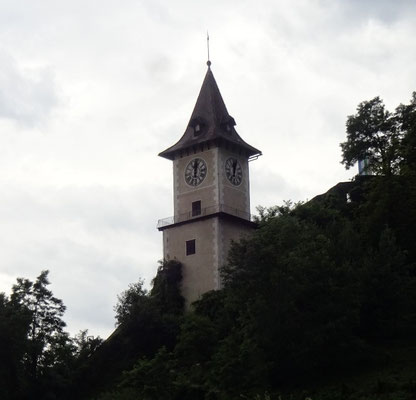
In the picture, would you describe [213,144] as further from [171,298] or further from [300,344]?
[300,344]

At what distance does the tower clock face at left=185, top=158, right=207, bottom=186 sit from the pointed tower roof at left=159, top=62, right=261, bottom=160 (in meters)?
1.15

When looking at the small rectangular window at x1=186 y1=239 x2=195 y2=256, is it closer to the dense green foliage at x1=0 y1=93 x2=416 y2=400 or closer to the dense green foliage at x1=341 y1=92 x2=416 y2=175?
the dense green foliage at x1=0 y1=93 x2=416 y2=400

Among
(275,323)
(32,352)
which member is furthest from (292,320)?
(32,352)

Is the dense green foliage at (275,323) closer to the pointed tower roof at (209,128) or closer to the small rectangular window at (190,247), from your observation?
the small rectangular window at (190,247)

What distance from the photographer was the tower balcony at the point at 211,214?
8706cm

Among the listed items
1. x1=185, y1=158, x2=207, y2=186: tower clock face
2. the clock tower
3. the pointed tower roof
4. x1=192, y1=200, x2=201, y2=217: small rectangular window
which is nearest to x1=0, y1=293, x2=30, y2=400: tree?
the clock tower

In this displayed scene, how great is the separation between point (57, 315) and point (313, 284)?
20890 mm

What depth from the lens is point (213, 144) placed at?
294 ft

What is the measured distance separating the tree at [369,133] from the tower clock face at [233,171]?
7.42m

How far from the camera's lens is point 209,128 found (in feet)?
298

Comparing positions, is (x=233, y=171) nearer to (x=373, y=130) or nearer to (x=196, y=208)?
(x=196, y=208)

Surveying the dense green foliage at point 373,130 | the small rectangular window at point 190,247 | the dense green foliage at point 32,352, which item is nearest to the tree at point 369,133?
the dense green foliage at point 373,130

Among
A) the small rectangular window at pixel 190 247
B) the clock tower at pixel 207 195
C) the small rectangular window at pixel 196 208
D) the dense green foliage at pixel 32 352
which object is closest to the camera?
the dense green foliage at pixel 32 352

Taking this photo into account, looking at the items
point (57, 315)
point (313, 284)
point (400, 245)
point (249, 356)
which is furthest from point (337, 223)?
point (57, 315)
